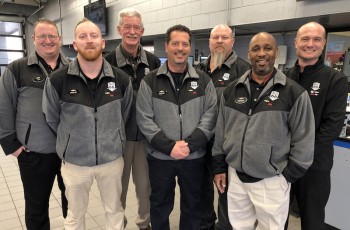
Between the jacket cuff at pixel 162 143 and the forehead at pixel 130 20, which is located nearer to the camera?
the jacket cuff at pixel 162 143

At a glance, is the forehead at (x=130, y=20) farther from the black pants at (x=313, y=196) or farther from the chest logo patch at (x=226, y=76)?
the black pants at (x=313, y=196)

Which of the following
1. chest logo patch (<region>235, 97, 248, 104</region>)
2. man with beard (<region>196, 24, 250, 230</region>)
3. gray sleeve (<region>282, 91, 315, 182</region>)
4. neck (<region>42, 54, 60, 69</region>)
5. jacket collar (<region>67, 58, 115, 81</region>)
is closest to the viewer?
gray sleeve (<region>282, 91, 315, 182</region>)

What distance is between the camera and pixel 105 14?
681cm

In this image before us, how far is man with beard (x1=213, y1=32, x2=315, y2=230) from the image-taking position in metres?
1.57

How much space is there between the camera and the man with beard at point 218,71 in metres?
2.14

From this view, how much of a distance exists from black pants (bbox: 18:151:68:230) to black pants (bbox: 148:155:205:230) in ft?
2.37

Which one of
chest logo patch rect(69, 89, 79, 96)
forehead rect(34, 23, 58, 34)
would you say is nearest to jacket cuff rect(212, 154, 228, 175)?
chest logo patch rect(69, 89, 79, 96)

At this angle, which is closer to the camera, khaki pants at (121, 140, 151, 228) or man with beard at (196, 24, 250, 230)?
man with beard at (196, 24, 250, 230)

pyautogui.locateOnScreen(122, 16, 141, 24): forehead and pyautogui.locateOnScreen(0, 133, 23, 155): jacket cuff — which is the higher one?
pyautogui.locateOnScreen(122, 16, 141, 24): forehead

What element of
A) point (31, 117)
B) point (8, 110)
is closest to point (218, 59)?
point (31, 117)

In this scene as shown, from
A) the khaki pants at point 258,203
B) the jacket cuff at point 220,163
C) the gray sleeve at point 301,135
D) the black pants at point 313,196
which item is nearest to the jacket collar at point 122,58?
the jacket cuff at point 220,163

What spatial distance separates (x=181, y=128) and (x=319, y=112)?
882mm

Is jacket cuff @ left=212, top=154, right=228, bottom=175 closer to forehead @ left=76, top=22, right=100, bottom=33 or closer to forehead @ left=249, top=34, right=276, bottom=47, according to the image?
forehead @ left=249, top=34, right=276, bottom=47

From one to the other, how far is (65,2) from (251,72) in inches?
354
